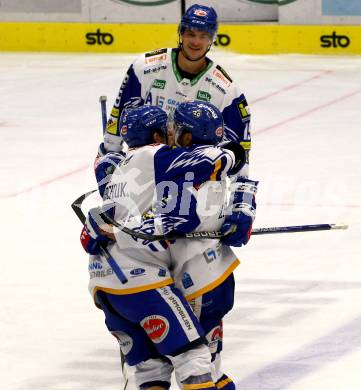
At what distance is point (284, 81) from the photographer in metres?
12.4

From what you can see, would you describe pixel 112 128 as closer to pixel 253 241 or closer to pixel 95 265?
pixel 95 265

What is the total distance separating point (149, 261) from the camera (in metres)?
4.16

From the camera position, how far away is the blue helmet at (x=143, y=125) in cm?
425

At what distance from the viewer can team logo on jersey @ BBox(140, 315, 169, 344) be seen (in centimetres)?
407

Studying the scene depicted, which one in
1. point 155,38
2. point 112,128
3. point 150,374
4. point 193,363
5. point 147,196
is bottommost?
point 155,38

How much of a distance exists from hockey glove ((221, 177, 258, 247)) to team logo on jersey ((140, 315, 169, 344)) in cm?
43

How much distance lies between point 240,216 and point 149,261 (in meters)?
0.45

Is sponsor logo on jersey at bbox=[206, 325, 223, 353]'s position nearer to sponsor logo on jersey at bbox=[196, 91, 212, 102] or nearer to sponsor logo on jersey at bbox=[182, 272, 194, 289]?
sponsor logo on jersey at bbox=[182, 272, 194, 289]

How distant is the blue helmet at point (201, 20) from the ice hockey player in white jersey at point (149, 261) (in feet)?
3.43

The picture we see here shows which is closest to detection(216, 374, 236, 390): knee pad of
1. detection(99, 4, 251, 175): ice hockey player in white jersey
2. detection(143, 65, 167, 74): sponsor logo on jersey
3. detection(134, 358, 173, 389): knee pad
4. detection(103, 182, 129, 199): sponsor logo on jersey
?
detection(134, 358, 173, 389): knee pad

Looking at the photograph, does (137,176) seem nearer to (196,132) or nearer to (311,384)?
(196,132)

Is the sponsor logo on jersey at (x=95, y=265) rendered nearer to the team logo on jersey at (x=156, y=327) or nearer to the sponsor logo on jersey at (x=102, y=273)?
the sponsor logo on jersey at (x=102, y=273)

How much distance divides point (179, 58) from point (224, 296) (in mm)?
1518

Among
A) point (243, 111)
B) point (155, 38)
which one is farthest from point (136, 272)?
point (155, 38)
